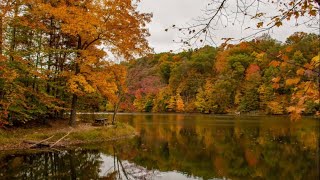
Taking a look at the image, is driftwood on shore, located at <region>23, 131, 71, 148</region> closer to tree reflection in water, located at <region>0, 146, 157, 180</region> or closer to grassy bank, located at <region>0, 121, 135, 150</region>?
grassy bank, located at <region>0, 121, 135, 150</region>

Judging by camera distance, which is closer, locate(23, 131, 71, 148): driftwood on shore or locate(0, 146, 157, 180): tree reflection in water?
locate(0, 146, 157, 180): tree reflection in water

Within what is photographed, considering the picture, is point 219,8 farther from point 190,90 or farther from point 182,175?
point 190,90

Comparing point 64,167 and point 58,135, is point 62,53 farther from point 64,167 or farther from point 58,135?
point 64,167

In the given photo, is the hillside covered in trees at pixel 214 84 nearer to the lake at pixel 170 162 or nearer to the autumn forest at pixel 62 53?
the autumn forest at pixel 62 53

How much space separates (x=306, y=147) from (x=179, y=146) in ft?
21.8

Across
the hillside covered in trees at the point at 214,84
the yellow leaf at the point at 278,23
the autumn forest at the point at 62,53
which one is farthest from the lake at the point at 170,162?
the hillside covered in trees at the point at 214,84

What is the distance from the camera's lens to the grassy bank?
17.2 meters

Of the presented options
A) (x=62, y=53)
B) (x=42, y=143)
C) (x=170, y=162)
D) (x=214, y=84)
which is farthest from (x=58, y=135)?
(x=214, y=84)

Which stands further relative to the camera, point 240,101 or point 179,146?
point 240,101

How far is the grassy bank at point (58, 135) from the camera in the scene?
677 inches

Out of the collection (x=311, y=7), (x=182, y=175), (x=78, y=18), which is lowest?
(x=182, y=175)

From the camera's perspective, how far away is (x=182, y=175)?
11.7 metres

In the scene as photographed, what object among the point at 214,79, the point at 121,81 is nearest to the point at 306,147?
the point at 121,81

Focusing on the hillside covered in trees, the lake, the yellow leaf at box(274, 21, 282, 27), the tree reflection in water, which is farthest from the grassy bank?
the hillside covered in trees
